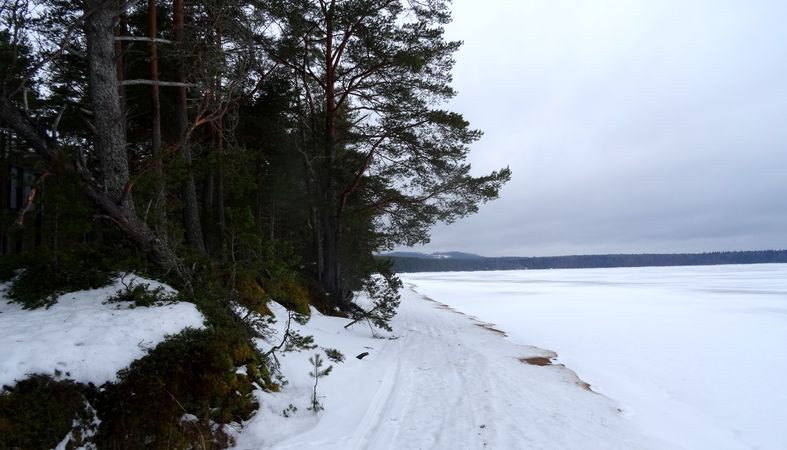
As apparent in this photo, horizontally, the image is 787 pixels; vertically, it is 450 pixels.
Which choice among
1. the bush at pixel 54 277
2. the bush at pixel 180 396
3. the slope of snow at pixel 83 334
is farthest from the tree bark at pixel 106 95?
the bush at pixel 180 396

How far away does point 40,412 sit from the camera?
3.56 metres

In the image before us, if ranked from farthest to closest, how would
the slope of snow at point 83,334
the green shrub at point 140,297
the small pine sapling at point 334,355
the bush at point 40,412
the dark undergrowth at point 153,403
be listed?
1. the small pine sapling at point 334,355
2. the green shrub at point 140,297
3. the slope of snow at point 83,334
4. the dark undergrowth at point 153,403
5. the bush at point 40,412

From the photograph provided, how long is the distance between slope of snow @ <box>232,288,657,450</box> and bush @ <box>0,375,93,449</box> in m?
1.67

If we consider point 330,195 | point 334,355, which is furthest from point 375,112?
point 334,355

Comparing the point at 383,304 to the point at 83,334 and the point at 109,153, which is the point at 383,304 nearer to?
the point at 109,153

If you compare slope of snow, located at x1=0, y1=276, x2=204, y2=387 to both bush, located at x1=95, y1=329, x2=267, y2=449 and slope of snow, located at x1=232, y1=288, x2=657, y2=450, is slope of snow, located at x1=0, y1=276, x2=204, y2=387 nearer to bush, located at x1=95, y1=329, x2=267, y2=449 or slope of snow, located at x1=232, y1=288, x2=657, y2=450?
bush, located at x1=95, y1=329, x2=267, y2=449

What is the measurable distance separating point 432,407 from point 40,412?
15.2ft

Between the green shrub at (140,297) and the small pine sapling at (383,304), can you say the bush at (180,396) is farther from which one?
the small pine sapling at (383,304)

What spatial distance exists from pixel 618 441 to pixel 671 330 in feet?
40.8

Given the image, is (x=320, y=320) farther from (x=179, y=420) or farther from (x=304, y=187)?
(x=179, y=420)

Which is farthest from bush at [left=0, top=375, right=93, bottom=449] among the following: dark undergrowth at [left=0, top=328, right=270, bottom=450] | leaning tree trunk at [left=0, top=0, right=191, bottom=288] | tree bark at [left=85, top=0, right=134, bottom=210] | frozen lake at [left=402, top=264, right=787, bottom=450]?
frozen lake at [left=402, top=264, right=787, bottom=450]

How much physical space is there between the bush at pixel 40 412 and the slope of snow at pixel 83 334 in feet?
0.36

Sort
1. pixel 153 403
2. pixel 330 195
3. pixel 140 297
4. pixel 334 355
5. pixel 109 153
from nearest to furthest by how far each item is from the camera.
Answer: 1. pixel 153 403
2. pixel 140 297
3. pixel 109 153
4. pixel 334 355
5. pixel 330 195

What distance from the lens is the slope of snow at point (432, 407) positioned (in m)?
5.16
